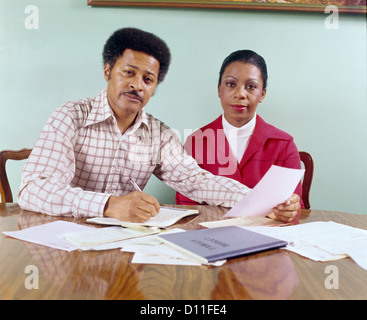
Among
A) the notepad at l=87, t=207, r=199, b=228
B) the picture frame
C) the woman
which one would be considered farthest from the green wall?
the notepad at l=87, t=207, r=199, b=228

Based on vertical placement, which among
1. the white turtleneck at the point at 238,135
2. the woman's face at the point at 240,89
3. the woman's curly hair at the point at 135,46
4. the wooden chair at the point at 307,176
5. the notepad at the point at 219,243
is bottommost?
the wooden chair at the point at 307,176

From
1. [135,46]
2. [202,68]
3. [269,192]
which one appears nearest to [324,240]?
[269,192]

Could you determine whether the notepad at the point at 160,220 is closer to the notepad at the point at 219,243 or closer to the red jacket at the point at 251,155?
the notepad at the point at 219,243

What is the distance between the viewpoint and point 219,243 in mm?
706

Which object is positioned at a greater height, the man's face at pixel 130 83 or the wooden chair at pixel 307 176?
the man's face at pixel 130 83

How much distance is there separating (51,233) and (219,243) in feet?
1.29

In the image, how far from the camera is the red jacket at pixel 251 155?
1614 mm

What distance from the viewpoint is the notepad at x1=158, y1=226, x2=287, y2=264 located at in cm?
65

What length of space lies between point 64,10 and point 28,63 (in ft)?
1.05

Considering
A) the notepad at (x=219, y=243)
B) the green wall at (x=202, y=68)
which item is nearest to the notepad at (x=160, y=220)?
the notepad at (x=219, y=243)

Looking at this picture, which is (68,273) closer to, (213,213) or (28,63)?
(213,213)

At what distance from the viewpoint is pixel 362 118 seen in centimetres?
182

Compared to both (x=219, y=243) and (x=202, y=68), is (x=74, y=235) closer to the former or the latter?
(x=219, y=243)
